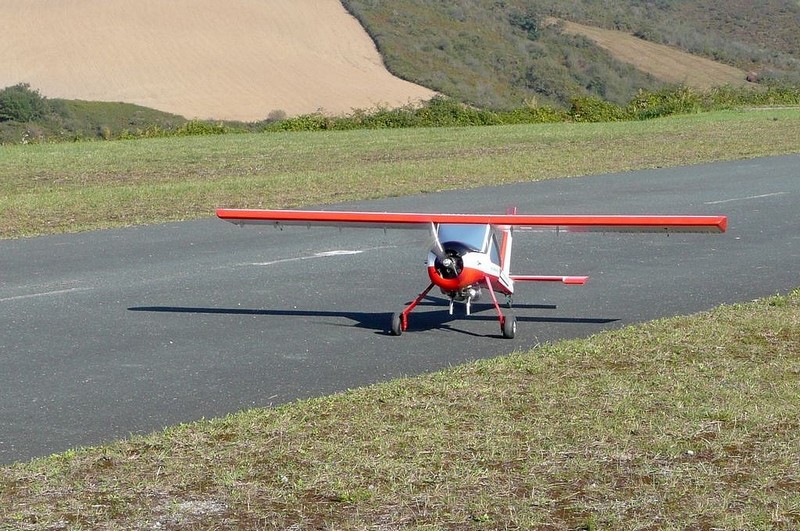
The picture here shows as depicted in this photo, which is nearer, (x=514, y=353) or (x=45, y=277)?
(x=514, y=353)

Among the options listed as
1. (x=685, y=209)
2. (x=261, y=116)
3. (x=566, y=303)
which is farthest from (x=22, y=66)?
(x=566, y=303)

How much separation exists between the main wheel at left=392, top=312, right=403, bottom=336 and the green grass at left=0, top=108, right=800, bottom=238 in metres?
8.21

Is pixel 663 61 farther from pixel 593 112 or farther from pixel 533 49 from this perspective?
pixel 593 112

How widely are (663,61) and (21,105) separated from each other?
52.8 meters

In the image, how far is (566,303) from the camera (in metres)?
11.0

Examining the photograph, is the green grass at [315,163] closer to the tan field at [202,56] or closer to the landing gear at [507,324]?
the landing gear at [507,324]

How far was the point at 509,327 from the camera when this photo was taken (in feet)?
30.9

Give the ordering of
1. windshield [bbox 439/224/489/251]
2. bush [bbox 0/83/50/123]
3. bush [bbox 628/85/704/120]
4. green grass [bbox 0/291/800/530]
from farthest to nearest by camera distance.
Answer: bush [bbox 0/83/50/123]
bush [bbox 628/85/704/120]
windshield [bbox 439/224/489/251]
green grass [bbox 0/291/800/530]

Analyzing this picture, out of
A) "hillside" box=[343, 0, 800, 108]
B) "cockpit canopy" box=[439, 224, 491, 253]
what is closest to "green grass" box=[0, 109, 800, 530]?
"cockpit canopy" box=[439, 224, 491, 253]

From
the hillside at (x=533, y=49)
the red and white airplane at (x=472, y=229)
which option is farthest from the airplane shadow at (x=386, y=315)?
the hillside at (x=533, y=49)

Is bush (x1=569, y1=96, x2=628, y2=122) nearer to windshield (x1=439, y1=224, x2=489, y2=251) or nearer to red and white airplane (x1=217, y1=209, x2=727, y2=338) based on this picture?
red and white airplane (x1=217, y1=209, x2=727, y2=338)

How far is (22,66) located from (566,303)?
59326 mm

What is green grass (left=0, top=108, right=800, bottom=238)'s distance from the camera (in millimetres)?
19766

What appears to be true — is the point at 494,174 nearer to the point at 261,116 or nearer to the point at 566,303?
the point at 566,303
